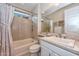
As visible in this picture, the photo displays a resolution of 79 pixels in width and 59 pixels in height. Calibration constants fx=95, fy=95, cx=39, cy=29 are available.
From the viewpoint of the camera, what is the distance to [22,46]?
5.15ft

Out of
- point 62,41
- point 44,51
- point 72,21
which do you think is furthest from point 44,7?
point 44,51

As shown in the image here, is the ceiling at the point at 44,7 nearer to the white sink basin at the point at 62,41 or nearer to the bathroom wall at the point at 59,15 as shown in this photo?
the bathroom wall at the point at 59,15

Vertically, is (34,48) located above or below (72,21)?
below

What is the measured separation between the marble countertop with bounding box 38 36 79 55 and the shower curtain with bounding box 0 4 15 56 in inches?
20.5

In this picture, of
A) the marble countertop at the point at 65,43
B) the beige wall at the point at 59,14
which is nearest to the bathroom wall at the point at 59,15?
the beige wall at the point at 59,14

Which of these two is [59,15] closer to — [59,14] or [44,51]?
[59,14]

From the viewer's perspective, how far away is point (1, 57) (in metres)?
1.55

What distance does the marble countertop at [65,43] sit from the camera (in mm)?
1321

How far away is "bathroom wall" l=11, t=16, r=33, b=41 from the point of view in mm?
1539

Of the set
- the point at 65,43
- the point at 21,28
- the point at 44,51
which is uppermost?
the point at 21,28

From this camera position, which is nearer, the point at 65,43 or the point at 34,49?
the point at 65,43

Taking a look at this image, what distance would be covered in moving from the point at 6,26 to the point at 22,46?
41cm

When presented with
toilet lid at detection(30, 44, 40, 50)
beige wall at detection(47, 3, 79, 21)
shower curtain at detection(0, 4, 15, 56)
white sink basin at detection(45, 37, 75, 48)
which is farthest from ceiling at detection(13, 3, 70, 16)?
toilet lid at detection(30, 44, 40, 50)

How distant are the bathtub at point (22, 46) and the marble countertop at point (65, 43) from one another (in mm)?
199
